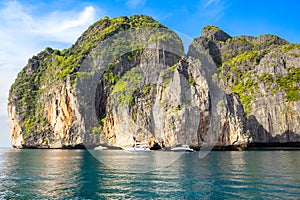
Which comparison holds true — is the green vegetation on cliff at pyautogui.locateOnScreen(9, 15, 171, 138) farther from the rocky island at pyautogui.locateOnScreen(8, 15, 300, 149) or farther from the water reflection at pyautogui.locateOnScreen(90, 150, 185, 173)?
the water reflection at pyautogui.locateOnScreen(90, 150, 185, 173)

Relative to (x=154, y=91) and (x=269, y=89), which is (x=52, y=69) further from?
(x=269, y=89)

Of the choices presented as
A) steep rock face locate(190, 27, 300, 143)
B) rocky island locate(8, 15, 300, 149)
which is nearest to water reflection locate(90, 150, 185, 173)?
rocky island locate(8, 15, 300, 149)

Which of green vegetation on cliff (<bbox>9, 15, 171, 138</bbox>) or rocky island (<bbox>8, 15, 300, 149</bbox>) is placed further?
green vegetation on cliff (<bbox>9, 15, 171, 138</bbox>)

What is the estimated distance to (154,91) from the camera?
108 m

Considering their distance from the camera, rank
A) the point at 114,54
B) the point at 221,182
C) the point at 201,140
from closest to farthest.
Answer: the point at 221,182
the point at 201,140
the point at 114,54

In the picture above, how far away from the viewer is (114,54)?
14500 cm

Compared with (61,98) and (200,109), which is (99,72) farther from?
(200,109)

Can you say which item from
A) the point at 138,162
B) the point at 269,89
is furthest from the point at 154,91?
the point at 138,162

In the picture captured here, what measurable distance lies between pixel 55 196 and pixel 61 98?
117 meters

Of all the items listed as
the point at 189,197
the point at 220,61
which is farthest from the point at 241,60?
the point at 189,197

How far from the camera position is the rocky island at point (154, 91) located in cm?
8969

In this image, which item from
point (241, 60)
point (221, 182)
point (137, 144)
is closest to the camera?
point (221, 182)

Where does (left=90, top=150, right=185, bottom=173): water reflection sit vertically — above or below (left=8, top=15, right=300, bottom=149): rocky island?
below

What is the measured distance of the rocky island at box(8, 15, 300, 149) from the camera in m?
89.7
